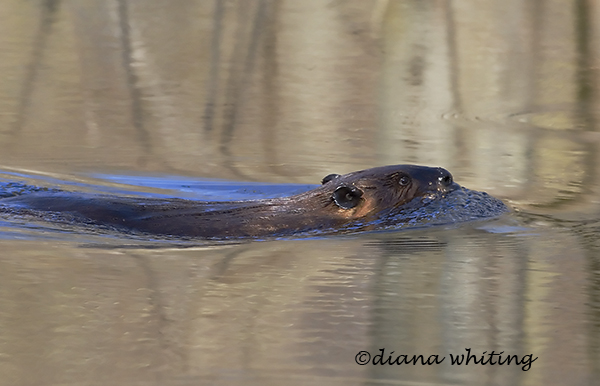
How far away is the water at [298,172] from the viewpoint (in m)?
4.03

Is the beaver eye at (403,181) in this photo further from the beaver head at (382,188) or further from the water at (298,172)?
the water at (298,172)

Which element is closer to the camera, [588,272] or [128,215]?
[588,272]

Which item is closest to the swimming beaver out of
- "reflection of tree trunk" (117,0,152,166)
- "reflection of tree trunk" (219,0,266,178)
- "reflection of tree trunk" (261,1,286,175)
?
"reflection of tree trunk" (261,1,286,175)

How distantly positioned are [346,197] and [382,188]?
12.8 inches

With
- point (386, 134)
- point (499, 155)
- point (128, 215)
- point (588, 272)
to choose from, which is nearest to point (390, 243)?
point (588, 272)

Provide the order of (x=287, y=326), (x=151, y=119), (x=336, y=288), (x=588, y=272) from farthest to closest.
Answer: (x=151, y=119) → (x=588, y=272) → (x=336, y=288) → (x=287, y=326)

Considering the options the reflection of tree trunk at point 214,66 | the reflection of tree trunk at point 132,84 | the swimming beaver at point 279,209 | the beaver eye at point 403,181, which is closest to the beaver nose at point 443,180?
the swimming beaver at point 279,209

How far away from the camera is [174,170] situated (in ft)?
33.8

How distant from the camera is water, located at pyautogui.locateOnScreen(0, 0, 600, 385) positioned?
4027mm

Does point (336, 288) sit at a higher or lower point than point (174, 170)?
higher

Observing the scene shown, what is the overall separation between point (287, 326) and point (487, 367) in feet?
3.17

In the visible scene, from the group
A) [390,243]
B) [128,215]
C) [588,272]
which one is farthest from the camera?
[128,215]

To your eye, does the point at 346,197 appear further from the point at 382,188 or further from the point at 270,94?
the point at 270,94

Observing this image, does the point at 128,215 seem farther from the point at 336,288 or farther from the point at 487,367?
the point at 487,367
